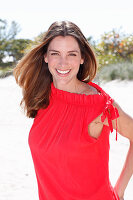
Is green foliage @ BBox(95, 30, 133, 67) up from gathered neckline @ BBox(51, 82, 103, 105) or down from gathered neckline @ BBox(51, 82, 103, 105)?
down

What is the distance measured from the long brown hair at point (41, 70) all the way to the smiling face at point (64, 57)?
0.06 metres

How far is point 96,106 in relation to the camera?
6.17 ft

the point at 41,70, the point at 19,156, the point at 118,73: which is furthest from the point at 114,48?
the point at 41,70

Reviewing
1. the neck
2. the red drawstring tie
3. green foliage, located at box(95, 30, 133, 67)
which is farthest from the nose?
green foliage, located at box(95, 30, 133, 67)

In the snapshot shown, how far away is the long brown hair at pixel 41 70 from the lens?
2.12m

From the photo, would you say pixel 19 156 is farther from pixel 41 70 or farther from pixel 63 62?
pixel 63 62

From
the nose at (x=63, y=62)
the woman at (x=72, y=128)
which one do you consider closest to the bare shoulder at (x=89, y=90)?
the woman at (x=72, y=128)

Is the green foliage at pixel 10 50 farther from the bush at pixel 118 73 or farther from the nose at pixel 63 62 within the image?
the nose at pixel 63 62

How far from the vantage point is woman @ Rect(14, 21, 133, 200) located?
1.77m

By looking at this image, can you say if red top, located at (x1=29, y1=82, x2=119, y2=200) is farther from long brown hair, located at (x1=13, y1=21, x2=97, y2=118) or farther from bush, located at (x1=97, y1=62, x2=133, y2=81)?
→ bush, located at (x1=97, y1=62, x2=133, y2=81)

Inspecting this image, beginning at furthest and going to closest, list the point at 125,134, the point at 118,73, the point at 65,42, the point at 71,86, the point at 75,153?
the point at 118,73, the point at 71,86, the point at 65,42, the point at 125,134, the point at 75,153

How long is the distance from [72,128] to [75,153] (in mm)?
169

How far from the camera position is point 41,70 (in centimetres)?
244

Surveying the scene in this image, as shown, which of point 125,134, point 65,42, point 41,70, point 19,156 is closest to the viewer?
point 125,134
